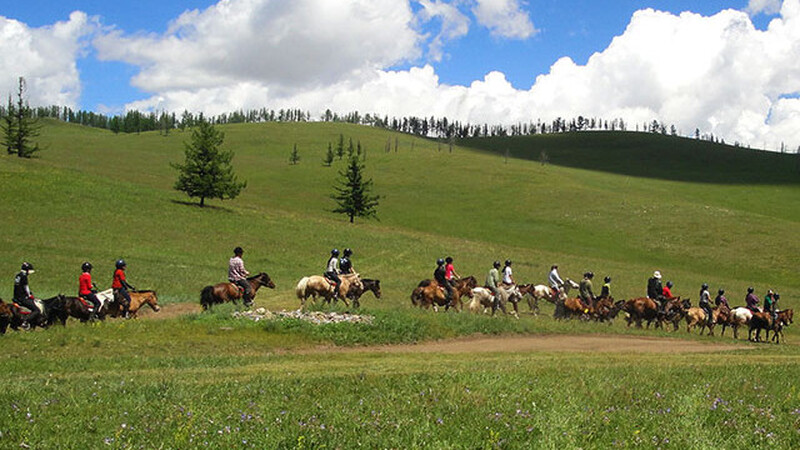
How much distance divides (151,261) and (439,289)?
22.5 meters

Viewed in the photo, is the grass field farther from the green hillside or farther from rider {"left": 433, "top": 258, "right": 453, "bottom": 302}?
rider {"left": 433, "top": 258, "right": 453, "bottom": 302}

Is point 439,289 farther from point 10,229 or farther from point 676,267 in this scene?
point 676,267

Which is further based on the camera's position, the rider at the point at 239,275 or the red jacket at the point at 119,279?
the rider at the point at 239,275

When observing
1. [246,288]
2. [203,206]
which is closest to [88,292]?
[246,288]

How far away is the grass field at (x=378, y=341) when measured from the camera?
8.69 metres

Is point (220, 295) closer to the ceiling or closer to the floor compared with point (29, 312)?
closer to the floor

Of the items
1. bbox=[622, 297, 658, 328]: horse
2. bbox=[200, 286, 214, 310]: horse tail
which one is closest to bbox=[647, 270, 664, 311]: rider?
bbox=[622, 297, 658, 328]: horse

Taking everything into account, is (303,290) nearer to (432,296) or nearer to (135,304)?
(432,296)

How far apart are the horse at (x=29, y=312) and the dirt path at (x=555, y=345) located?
845 centimetres

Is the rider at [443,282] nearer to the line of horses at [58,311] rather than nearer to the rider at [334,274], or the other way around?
the rider at [334,274]

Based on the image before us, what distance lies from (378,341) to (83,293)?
32.7ft

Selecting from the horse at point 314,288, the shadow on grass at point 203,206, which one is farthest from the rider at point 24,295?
the shadow on grass at point 203,206

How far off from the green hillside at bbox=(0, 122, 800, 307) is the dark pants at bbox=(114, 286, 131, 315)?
7756 millimetres

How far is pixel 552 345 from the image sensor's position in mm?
22734
